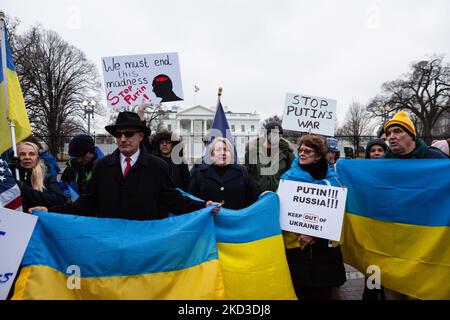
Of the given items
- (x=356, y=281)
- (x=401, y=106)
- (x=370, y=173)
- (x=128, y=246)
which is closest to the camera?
(x=128, y=246)

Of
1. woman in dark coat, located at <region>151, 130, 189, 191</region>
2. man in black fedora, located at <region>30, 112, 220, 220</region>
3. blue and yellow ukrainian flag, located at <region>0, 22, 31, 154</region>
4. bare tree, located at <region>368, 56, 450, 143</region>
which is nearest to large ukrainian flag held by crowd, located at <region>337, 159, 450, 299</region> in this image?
man in black fedora, located at <region>30, 112, 220, 220</region>

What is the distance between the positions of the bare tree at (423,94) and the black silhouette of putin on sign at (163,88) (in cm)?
4783

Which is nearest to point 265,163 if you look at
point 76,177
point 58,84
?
point 76,177

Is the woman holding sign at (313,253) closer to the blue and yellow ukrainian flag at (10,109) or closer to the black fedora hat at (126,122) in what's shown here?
the black fedora hat at (126,122)

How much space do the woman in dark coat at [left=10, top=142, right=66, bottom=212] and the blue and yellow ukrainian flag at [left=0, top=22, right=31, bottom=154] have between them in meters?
0.16

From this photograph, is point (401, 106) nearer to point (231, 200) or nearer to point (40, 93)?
point (40, 93)

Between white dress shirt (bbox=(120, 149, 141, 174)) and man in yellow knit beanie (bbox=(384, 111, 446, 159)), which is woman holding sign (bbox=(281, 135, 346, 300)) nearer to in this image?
man in yellow knit beanie (bbox=(384, 111, 446, 159))

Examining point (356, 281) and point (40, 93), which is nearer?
point (356, 281)

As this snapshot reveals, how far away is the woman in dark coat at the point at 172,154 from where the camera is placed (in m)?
5.17

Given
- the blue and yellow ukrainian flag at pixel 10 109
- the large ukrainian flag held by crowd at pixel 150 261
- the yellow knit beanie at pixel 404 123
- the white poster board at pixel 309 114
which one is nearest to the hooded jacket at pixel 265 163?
Answer: the white poster board at pixel 309 114

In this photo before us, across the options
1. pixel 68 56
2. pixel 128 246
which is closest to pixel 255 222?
pixel 128 246

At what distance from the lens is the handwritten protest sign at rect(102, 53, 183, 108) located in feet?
17.3
